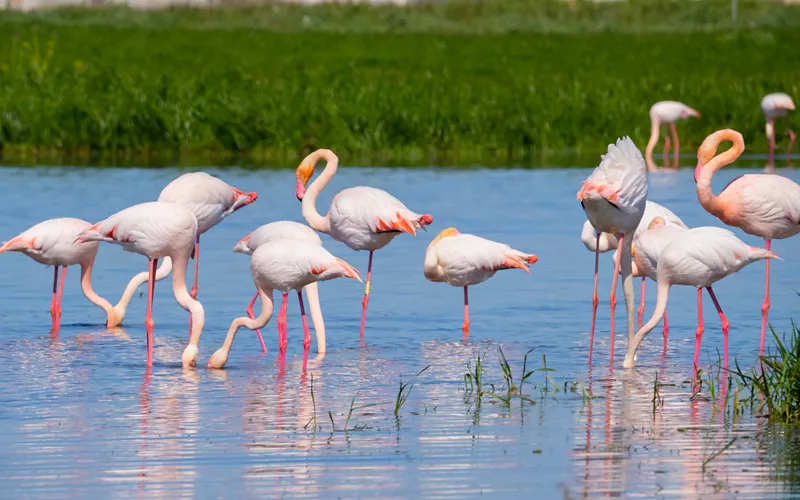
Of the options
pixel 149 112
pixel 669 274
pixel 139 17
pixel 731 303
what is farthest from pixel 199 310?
pixel 139 17

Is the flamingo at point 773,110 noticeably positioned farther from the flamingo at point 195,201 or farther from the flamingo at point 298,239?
the flamingo at point 298,239

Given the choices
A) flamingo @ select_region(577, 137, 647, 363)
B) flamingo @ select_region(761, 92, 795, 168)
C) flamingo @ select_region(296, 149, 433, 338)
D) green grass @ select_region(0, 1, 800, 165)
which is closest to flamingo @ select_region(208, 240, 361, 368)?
flamingo @ select_region(296, 149, 433, 338)

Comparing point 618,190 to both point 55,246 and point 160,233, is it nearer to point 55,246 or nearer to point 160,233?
point 160,233

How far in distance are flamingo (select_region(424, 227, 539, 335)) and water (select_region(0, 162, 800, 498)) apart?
36 centimetres

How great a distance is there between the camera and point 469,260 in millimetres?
11453

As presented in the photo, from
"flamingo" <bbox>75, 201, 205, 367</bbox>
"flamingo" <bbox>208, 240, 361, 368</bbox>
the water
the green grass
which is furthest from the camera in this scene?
the green grass

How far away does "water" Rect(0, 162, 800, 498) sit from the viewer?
6531 millimetres

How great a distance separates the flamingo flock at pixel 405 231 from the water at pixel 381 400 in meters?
0.32

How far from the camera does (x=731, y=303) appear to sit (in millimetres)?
12289

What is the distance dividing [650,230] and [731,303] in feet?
6.14

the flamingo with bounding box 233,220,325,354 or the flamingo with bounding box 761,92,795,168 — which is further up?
the flamingo with bounding box 761,92,795,168

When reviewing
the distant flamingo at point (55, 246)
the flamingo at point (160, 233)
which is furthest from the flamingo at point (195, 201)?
the flamingo at point (160, 233)

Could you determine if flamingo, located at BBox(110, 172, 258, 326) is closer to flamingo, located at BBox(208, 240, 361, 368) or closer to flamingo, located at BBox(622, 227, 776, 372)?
flamingo, located at BBox(208, 240, 361, 368)

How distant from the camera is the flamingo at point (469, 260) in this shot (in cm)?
1147
